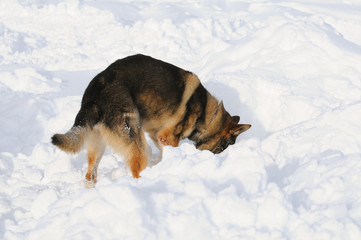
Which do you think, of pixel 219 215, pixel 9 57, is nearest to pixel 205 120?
pixel 219 215

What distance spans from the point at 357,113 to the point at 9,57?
10.5 metres

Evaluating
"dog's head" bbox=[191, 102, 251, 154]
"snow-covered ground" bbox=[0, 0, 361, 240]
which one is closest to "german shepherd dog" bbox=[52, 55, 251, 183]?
"dog's head" bbox=[191, 102, 251, 154]

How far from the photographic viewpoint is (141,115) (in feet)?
14.5

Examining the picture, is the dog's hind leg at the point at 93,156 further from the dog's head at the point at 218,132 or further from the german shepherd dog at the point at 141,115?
the dog's head at the point at 218,132

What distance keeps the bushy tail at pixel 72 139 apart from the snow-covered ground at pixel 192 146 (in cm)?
51

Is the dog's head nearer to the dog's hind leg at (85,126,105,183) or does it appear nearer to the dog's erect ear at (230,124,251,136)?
the dog's erect ear at (230,124,251,136)

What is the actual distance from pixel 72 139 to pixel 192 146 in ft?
4.17

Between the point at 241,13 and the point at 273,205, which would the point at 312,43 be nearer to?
the point at 273,205

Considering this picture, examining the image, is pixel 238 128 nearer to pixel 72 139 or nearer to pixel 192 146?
pixel 192 146

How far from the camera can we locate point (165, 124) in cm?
477

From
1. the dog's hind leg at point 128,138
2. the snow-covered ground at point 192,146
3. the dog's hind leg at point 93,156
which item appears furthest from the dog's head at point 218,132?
the dog's hind leg at point 93,156

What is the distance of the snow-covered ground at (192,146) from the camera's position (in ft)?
8.66

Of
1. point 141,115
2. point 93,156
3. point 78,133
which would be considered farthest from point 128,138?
point 93,156

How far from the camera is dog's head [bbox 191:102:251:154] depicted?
530 centimetres
